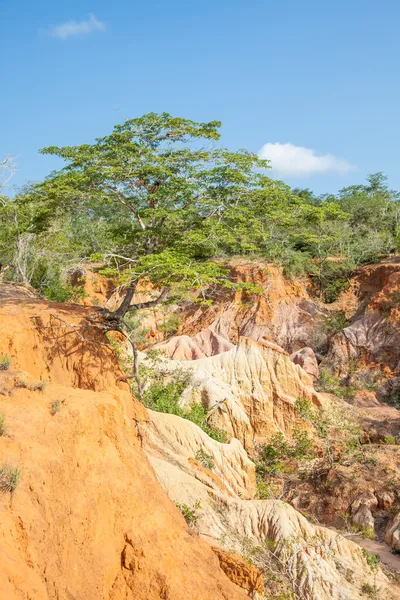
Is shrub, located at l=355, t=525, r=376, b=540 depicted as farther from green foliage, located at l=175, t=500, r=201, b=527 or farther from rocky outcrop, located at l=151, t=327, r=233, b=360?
rocky outcrop, located at l=151, t=327, r=233, b=360

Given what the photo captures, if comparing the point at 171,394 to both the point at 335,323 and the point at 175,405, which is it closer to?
the point at 175,405

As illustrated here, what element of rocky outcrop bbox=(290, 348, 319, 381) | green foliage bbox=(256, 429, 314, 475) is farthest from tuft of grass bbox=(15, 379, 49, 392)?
rocky outcrop bbox=(290, 348, 319, 381)

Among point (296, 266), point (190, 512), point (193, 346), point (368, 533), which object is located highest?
point (296, 266)

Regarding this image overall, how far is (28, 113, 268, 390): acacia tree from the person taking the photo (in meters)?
12.1

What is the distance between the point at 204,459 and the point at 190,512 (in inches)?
145

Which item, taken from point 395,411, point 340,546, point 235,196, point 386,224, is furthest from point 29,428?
point 386,224

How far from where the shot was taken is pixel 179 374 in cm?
1681

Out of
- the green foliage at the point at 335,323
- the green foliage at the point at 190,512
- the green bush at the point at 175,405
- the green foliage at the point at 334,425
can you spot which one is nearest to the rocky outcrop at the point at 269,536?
the green foliage at the point at 190,512

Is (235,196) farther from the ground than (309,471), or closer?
farther from the ground

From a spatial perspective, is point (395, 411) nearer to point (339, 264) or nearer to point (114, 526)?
point (339, 264)

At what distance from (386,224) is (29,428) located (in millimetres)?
31466

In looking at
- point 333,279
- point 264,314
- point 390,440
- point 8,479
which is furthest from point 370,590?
point 333,279

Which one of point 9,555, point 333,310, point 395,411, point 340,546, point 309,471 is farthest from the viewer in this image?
point 333,310

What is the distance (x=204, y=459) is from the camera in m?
11.7
